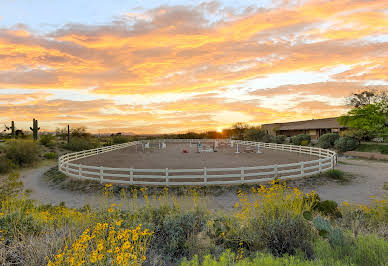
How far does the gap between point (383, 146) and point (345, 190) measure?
82.5 feet

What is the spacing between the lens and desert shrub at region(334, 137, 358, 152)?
31719 millimetres

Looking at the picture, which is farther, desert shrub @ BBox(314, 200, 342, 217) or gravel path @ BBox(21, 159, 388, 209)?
gravel path @ BBox(21, 159, 388, 209)

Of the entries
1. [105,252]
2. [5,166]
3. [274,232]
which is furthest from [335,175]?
[5,166]

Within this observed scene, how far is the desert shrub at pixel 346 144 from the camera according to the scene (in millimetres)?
31719

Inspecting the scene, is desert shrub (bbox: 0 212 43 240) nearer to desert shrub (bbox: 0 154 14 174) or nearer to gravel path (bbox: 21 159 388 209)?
gravel path (bbox: 21 159 388 209)

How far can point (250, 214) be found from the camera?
17.9ft

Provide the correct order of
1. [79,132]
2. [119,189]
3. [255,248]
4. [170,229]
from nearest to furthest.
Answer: [255,248], [170,229], [119,189], [79,132]

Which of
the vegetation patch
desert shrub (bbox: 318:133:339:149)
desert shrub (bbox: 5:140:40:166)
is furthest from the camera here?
desert shrub (bbox: 318:133:339:149)

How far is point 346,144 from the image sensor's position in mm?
31797

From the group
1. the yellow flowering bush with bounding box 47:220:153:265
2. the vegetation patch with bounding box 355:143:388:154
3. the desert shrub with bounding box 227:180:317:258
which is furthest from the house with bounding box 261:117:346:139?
the yellow flowering bush with bounding box 47:220:153:265

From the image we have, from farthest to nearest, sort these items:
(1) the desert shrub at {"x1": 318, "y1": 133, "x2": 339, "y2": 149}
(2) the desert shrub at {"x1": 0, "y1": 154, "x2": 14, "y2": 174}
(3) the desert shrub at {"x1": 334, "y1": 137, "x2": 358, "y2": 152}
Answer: (1) the desert shrub at {"x1": 318, "y1": 133, "x2": 339, "y2": 149}
(3) the desert shrub at {"x1": 334, "y1": 137, "x2": 358, "y2": 152}
(2) the desert shrub at {"x1": 0, "y1": 154, "x2": 14, "y2": 174}

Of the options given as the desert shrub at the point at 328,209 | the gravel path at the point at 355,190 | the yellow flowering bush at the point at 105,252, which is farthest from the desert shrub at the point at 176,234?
the gravel path at the point at 355,190

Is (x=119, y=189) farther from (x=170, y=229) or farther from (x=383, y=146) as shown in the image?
(x=383, y=146)

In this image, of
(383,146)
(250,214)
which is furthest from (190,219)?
(383,146)
